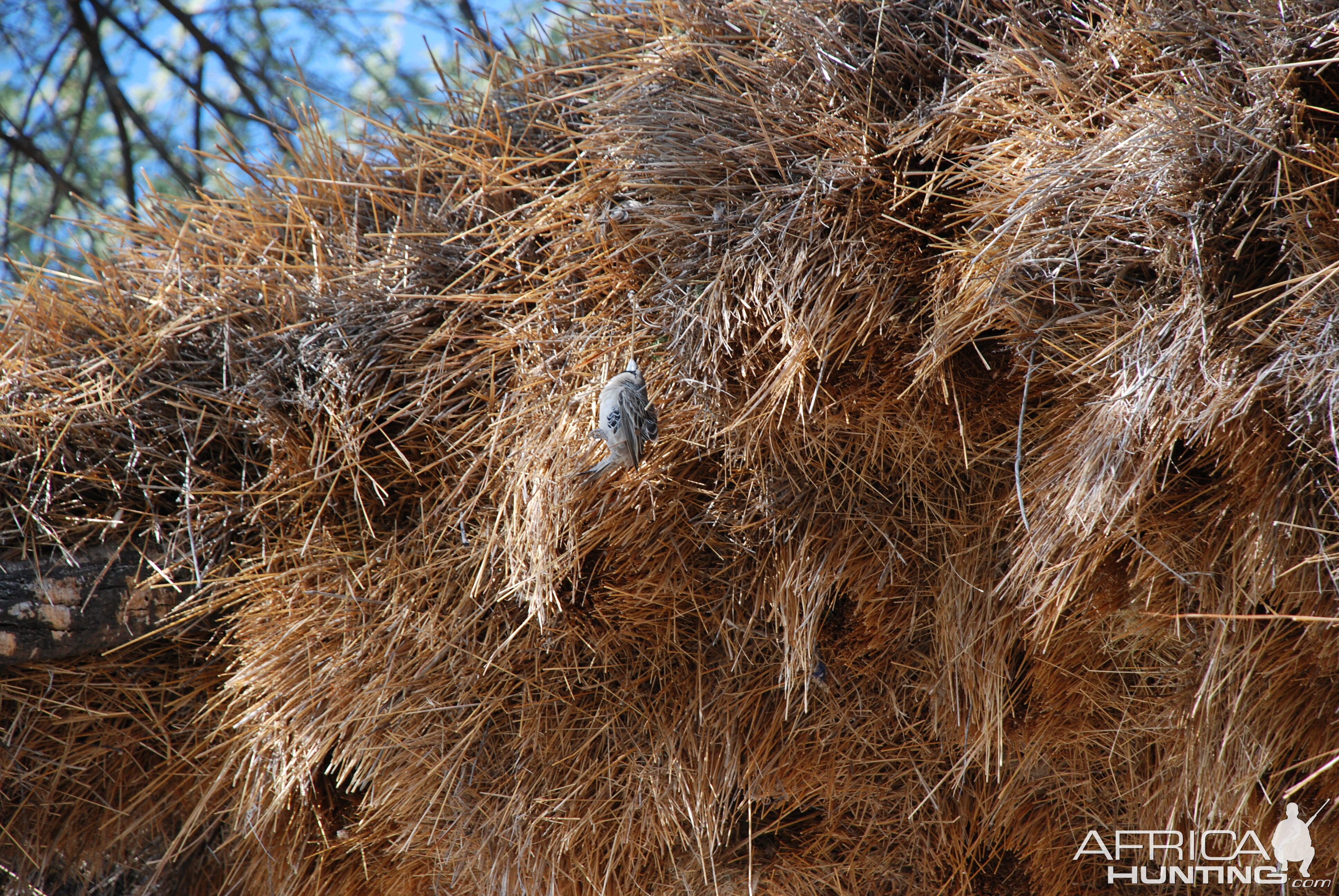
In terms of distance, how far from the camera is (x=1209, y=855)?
3.58 feet

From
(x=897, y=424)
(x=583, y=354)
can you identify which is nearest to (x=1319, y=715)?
(x=897, y=424)

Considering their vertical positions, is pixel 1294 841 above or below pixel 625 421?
below

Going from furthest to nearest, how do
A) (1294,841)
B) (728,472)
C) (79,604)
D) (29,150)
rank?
(29,150) → (79,604) → (728,472) → (1294,841)

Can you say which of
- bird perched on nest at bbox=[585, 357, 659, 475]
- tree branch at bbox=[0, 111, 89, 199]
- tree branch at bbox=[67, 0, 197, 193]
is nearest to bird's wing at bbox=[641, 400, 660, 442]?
bird perched on nest at bbox=[585, 357, 659, 475]

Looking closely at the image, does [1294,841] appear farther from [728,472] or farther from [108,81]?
[108,81]

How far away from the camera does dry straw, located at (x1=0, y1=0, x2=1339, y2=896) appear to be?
2.95 feet

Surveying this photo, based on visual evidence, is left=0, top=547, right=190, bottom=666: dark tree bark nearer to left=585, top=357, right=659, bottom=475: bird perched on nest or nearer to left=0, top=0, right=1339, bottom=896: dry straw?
left=0, top=0, right=1339, bottom=896: dry straw

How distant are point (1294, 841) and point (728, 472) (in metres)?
0.77

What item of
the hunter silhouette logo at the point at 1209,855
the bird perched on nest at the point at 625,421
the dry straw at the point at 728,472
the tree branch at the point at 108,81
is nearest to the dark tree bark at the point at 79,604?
the dry straw at the point at 728,472

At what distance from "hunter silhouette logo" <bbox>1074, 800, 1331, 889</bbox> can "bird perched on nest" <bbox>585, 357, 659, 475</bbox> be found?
2.57ft

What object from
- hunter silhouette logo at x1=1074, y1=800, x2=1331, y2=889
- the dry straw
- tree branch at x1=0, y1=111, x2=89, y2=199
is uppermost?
tree branch at x1=0, y1=111, x2=89, y2=199

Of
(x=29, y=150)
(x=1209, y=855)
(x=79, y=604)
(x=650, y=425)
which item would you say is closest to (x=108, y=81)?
(x=29, y=150)

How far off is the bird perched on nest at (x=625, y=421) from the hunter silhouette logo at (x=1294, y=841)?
32.7 inches

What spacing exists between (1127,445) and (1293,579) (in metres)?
0.20
